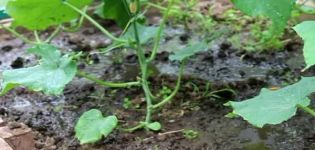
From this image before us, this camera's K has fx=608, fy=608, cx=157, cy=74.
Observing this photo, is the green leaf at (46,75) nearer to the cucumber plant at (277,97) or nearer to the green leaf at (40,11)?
the green leaf at (40,11)

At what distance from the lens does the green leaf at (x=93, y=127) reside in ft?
6.42

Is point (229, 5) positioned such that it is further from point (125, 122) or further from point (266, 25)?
point (125, 122)

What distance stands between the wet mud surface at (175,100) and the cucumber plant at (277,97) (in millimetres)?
363

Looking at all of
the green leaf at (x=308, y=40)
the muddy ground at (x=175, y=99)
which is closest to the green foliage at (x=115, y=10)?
the muddy ground at (x=175, y=99)

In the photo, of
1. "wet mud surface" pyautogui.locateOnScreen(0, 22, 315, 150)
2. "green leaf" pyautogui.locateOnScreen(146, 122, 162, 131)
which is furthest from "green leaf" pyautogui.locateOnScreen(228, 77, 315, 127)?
"green leaf" pyautogui.locateOnScreen(146, 122, 162, 131)

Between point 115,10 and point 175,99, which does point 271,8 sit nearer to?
point 175,99

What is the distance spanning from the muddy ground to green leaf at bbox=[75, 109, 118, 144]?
14 centimetres

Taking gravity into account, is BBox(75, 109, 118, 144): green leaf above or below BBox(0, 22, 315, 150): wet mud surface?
above

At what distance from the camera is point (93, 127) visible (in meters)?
2.00

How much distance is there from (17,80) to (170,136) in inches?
23.7

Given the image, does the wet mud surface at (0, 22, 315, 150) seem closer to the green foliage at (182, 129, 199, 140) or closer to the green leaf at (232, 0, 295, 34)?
the green foliage at (182, 129, 199, 140)

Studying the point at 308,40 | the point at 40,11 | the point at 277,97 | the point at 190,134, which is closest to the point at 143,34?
the point at 40,11

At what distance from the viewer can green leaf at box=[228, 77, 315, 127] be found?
5.35 feet

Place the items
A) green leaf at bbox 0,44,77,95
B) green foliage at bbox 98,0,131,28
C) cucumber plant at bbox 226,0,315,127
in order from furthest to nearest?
green foliage at bbox 98,0,131,28, green leaf at bbox 0,44,77,95, cucumber plant at bbox 226,0,315,127
